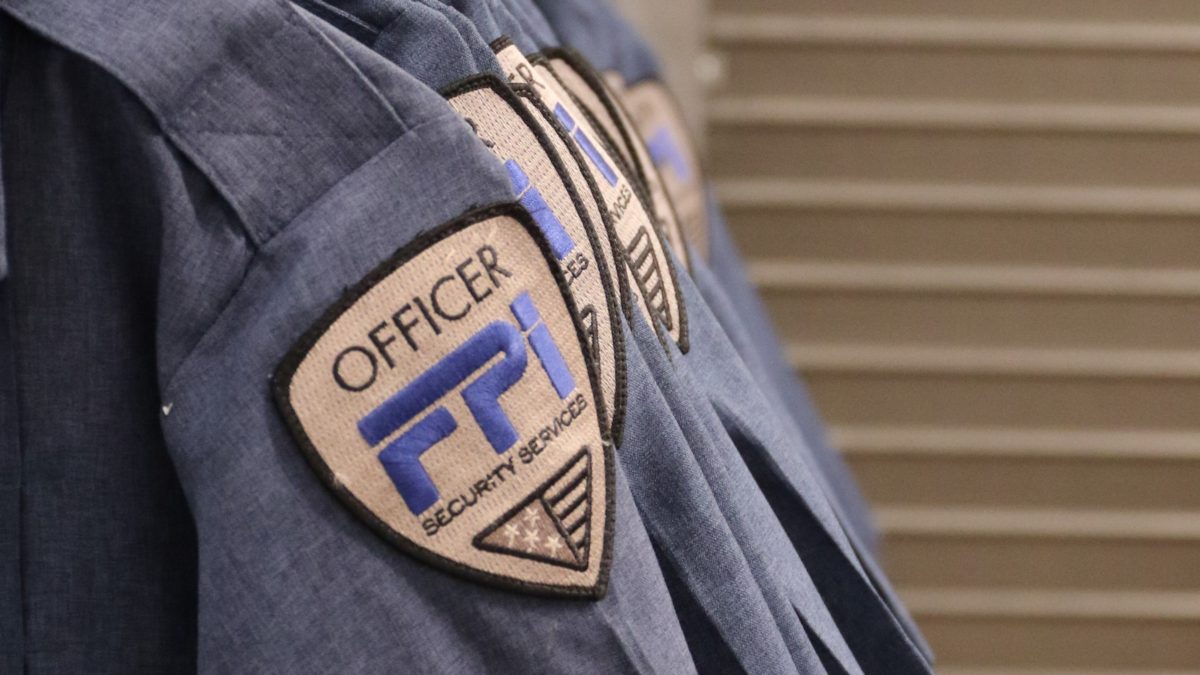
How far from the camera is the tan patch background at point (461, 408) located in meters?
0.46

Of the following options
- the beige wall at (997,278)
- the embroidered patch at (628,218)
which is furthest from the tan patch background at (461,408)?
the beige wall at (997,278)

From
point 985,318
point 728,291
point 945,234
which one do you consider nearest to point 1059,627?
point 985,318

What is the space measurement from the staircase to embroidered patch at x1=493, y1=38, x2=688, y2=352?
1.13 meters

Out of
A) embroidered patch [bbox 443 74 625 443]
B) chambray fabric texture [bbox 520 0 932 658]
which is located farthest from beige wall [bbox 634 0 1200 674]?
embroidered patch [bbox 443 74 625 443]

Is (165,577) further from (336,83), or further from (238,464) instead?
(336,83)

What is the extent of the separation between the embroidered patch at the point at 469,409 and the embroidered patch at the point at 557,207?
26 millimetres

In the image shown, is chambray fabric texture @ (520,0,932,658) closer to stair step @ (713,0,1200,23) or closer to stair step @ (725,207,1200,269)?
stair step @ (725,207,1200,269)

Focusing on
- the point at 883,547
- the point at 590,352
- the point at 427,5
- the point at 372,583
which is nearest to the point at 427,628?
the point at 372,583

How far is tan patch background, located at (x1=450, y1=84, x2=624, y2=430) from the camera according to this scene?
0.52m

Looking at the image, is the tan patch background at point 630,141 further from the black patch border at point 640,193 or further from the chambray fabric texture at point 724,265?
the chambray fabric texture at point 724,265

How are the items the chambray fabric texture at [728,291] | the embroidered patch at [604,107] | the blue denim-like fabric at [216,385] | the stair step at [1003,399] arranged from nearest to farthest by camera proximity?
the blue denim-like fabric at [216,385] < the embroidered patch at [604,107] < the chambray fabric texture at [728,291] < the stair step at [1003,399]

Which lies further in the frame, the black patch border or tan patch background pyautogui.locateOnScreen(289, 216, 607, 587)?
the black patch border

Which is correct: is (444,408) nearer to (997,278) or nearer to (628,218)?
(628,218)

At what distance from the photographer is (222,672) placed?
1.50ft
